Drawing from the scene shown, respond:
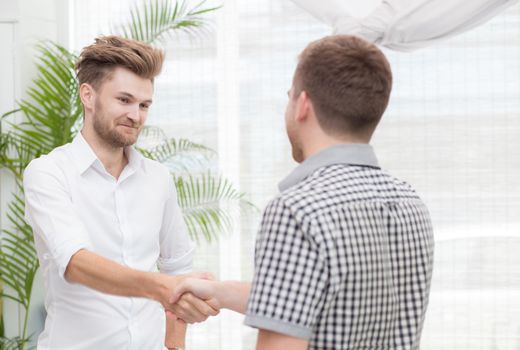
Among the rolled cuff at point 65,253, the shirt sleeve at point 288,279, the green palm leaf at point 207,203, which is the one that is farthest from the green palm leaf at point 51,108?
the shirt sleeve at point 288,279

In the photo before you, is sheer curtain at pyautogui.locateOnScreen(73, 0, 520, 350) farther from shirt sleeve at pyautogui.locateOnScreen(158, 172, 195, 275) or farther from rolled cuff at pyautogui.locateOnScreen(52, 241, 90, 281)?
rolled cuff at pyautogui.locateOnScreen(52, 241, 90, 281)

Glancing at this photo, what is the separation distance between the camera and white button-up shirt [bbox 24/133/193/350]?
6.82 ft

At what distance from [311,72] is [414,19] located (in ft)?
7.82

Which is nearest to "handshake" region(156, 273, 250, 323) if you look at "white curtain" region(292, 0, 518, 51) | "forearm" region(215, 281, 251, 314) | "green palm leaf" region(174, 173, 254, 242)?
"forearm" region(215, 281, 251, 314)

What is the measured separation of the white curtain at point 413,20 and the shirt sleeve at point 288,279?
98.3 inches

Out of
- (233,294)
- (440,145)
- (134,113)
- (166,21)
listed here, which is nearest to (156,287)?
(233,294)

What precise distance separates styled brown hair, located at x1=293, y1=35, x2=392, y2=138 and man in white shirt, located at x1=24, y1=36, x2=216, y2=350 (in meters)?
0.79

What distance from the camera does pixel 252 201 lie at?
13.0 ft

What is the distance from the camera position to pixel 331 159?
1334 millimetres

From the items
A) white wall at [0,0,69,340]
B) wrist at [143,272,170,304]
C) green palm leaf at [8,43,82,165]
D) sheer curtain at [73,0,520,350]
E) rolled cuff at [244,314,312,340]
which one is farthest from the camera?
sheer curtain at [73,0,520,350]

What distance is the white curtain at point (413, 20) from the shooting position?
3.56 meters

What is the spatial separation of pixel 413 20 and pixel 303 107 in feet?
7.80

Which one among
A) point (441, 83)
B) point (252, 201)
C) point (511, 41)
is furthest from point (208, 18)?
point (511, 41)

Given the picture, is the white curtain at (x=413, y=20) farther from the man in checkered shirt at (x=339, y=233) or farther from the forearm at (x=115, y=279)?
the man in checkered shirt at (x=339, y=233)
